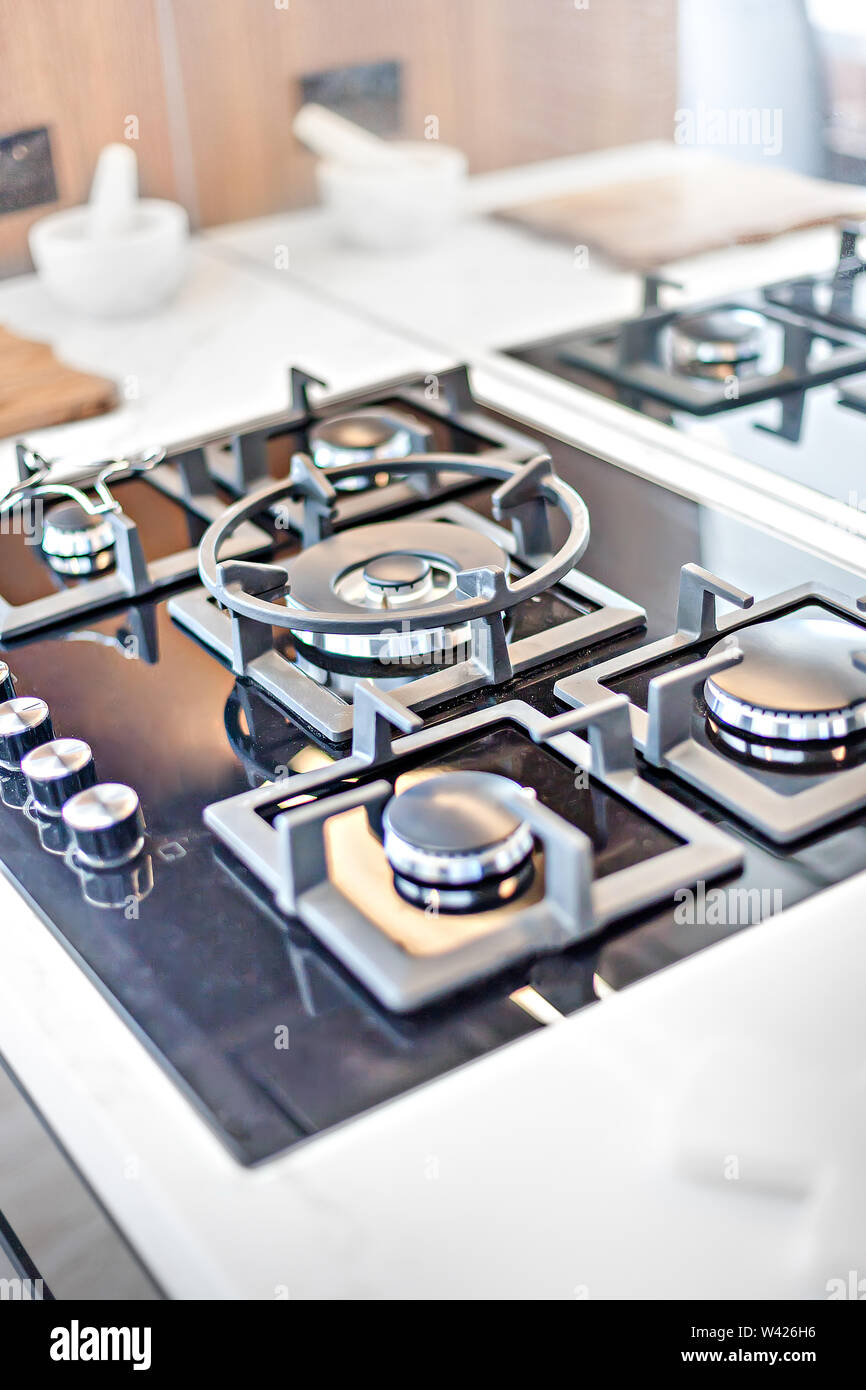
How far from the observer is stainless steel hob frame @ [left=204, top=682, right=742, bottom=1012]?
63cm

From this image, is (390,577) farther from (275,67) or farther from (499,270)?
(275,67)

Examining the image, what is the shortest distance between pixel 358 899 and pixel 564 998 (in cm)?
11

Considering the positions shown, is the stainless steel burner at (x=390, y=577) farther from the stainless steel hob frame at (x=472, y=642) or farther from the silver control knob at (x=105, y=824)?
the silver control knob at (x=105, y=824)

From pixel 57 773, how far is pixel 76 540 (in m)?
0.34

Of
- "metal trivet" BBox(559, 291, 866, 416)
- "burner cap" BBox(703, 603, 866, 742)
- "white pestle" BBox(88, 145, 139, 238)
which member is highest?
"white pestle" BBox(88, 145, 139, 238)

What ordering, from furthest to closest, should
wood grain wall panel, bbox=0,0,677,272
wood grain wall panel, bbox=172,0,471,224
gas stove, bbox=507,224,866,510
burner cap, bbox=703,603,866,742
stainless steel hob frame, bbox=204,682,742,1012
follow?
1. wood grain wall panel, bbox=172,0,471,224
2. wood grain wall panel, bbox=0,0,677,272
3. gas stove, bbox=507,224,866,510
4. burner cap, bbox=703,603,866,742
5. stainless steel hob frame, bbox=204,682,742,1012

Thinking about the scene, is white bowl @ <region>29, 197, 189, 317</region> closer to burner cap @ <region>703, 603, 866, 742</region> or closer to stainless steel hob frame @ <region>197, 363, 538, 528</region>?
stainless steel hob frame @ <region>197, 363, 538, 528</region>

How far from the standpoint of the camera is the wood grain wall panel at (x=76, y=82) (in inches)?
56.5

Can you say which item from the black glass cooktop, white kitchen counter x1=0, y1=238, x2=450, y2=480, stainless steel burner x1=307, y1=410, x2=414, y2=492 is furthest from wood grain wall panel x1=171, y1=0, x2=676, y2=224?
stainless steel burner x1=307, y1=410, x2=414, y2=492

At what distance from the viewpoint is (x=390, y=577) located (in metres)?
0.92
